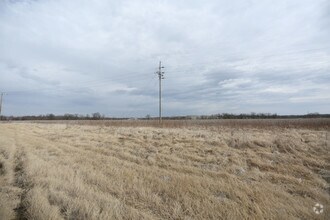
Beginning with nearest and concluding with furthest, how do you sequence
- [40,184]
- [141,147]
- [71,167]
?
[40,184]
[71,167]
[141,147]

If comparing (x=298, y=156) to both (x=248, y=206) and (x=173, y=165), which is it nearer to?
(x=173, y=165)

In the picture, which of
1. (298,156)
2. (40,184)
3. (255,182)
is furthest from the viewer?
(298,156)

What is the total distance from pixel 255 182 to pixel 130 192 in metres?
3.64

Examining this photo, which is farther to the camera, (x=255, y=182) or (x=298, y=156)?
(x=298, y=156)

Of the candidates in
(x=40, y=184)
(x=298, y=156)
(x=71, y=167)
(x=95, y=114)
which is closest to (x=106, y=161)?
(x=71, y=167)

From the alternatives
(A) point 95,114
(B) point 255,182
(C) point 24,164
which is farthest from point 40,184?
(A) point 95,114

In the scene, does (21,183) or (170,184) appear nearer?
(170,184)

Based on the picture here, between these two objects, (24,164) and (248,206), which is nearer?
(248,206)

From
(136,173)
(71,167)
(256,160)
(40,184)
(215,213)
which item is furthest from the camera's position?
(256,160)

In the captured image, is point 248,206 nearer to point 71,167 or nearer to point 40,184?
point 40,184

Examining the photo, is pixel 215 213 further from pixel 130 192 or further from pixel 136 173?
pixel 136 173

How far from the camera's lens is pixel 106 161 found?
12461 mm

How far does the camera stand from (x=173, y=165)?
1162 centimetres

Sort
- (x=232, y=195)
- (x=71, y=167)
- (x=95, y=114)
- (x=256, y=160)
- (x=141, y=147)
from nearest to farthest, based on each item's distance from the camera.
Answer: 1. (x=232, y=195)
2. (x=71, y=167)
3. (x=256, y=160)
4. (x=141, y=147)
5. (x=95, y=114)
